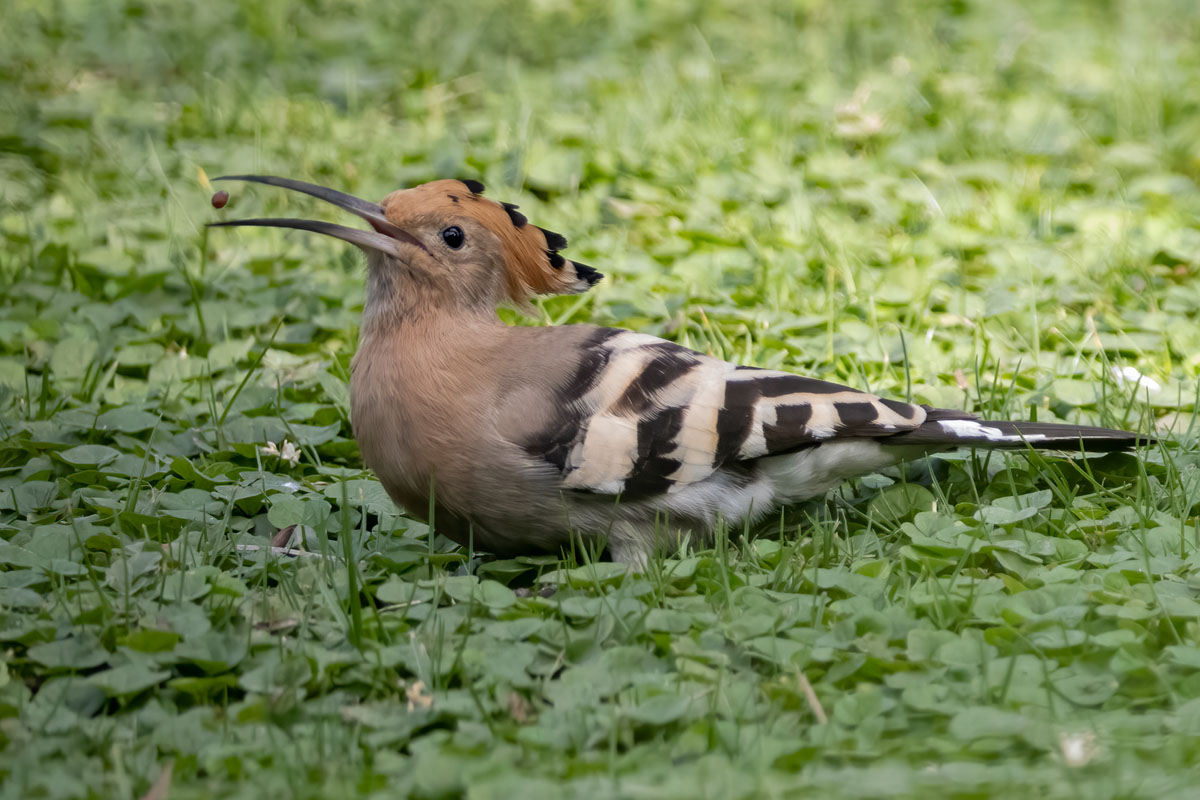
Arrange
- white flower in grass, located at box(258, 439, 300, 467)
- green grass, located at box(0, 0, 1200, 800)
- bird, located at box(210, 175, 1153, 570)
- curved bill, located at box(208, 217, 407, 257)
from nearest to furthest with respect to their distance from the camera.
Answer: green grass, located at box(0, 0, 1200, 800) < bird, located at box(210, 175, 1153, 570) < curved bill, located at box(208, 217, 407, 257) < white flower in grass, located at box(258, 439, 300, 467)


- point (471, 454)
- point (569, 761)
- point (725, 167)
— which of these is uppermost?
point (725, 167)

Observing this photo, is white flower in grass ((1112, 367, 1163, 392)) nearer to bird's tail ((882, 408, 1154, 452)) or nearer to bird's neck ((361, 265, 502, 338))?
bird's tail ((882, 408, 1154, 452))

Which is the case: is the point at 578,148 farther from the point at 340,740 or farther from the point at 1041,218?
the point at 340,740

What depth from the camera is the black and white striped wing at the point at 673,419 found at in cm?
335

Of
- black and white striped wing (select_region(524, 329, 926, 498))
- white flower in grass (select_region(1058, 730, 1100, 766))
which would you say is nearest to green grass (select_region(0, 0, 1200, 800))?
white flower in grass (select_region(1058, 730, 1100, 766))

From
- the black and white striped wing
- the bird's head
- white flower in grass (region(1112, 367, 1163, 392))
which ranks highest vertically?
the bird's head

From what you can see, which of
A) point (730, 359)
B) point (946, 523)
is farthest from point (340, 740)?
point (730, 359)

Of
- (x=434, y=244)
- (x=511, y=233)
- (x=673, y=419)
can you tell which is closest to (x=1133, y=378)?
(x=673, y=419)

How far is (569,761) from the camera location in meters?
2.51

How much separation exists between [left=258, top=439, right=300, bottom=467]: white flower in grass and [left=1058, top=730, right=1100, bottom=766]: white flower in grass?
7.72ft

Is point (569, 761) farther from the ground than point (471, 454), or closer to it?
closer to it

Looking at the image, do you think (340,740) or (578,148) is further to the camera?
(578,148)

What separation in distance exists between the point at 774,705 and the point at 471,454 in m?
1.00

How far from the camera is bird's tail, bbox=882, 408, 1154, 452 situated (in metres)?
3.59
